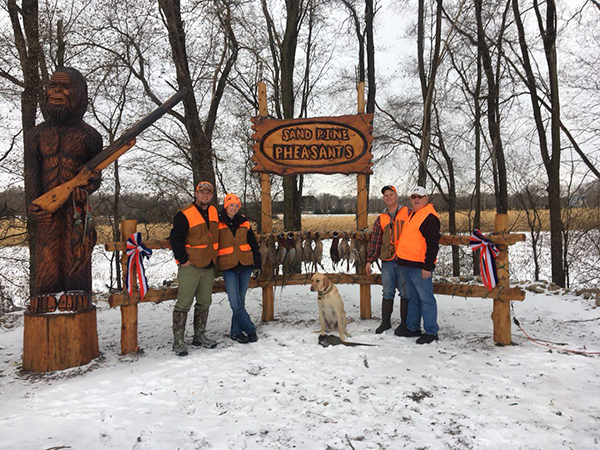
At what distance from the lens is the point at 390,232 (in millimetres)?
5156

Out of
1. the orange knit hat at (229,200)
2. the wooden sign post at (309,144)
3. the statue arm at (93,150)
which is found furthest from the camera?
the wooden sign post at (309,144)

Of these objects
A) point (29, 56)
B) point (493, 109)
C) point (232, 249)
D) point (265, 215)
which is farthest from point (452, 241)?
point (29, 56)

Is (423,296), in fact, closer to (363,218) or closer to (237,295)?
(363,218)

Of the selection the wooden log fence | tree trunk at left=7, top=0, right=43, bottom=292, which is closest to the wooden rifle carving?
the wooden log fence

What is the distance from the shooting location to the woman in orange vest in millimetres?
4816

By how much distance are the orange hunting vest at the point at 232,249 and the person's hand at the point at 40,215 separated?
1.97 metres

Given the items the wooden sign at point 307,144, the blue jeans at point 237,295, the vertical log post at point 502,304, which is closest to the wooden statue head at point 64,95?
the wooden sign at point 307,144

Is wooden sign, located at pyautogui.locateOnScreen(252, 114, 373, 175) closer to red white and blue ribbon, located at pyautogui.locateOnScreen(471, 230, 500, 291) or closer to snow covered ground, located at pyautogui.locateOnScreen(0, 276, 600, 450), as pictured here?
red white and blue ribbon, located at pyautogui.locateOnScreen(471, 230, 500, 291)

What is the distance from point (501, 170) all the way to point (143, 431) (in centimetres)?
1216

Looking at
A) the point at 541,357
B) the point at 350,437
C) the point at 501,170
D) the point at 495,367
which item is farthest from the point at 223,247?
the point at 501,170

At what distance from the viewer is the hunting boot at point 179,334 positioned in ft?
14.8

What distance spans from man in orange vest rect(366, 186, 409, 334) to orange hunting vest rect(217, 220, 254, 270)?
180 centimetres

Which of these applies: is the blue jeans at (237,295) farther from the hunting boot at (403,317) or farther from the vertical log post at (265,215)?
the hunting boot at (403,317)

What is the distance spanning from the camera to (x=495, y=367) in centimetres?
401
